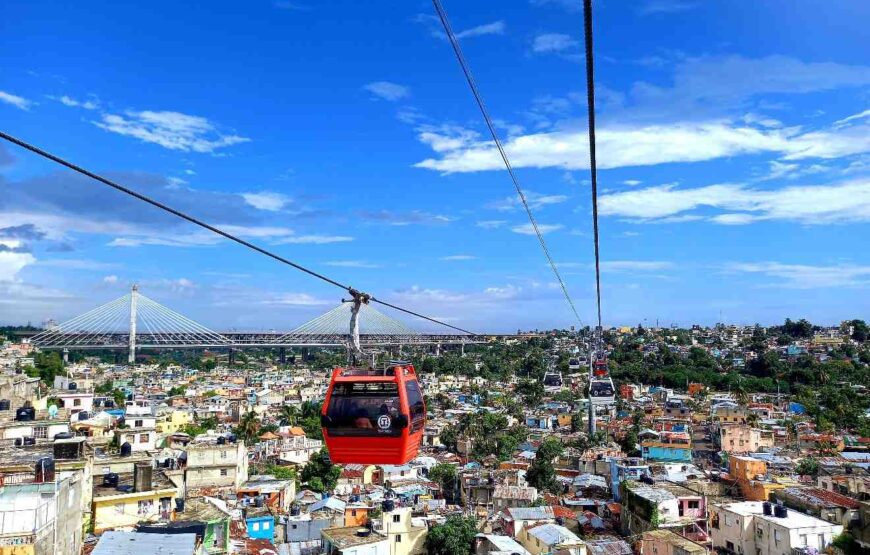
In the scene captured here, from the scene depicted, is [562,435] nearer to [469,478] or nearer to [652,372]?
[469,478]

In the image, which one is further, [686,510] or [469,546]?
[686,510]

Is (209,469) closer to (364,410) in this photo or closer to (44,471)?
(44,471)

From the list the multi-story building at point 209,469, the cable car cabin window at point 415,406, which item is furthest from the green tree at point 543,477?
the cable car cabin window at point 415,406

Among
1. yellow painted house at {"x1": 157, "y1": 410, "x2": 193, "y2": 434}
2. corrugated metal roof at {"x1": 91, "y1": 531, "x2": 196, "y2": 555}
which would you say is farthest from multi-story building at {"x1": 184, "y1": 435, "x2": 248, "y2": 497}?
yellow painted house at {"x1": 157, "y1": 410, "x2": 193, "y2": 434}

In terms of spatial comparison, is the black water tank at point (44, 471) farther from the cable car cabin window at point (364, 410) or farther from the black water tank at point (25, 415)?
the black water tank at point (25, 415)

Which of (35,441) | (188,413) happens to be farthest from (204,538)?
(188,413)

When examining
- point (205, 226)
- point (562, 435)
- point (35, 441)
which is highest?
point (205, 226)
